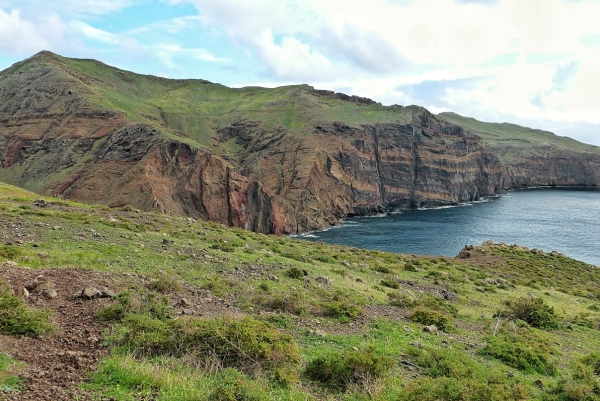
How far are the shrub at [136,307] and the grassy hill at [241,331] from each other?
6 cm

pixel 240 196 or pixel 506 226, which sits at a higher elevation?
pixel 240 196

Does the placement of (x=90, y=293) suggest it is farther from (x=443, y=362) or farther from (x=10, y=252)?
(x=443, y=362)

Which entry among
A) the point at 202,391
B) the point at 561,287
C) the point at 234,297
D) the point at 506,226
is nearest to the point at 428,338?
the point at 234,297

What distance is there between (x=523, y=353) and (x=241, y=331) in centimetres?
1132

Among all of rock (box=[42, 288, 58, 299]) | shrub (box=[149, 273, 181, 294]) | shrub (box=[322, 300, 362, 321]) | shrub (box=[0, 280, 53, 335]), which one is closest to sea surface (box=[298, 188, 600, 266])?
shrub (box=[322, 300, 362, 321])

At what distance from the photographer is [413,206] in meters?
147

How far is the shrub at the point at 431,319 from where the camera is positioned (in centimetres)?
1809

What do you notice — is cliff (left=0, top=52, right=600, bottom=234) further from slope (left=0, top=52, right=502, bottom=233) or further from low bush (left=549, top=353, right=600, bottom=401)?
low bush (left=549, top=353, right=600, bottom=401)

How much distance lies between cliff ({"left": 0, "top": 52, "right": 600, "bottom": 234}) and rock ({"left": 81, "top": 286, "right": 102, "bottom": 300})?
69752mm

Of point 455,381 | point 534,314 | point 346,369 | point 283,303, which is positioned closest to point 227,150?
point 534,314

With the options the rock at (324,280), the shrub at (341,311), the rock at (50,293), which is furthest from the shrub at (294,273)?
the rock at (50,293)

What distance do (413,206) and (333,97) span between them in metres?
61.6

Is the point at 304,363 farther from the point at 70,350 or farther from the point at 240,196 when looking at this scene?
the point at 240,196

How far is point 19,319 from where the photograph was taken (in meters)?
10.4
